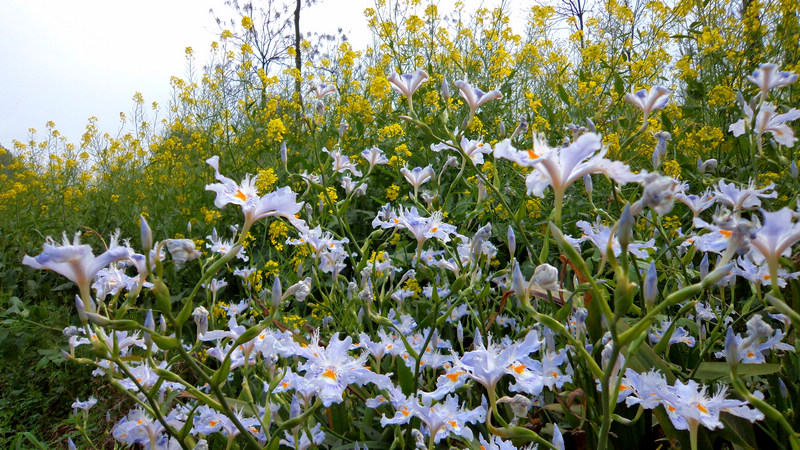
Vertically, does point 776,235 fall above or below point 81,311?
above

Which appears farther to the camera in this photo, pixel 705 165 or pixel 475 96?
pixel 705 165

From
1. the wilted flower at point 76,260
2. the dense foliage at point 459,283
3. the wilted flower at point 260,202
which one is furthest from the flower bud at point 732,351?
the wilted flower at point 76,260

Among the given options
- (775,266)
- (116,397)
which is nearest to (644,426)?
(775,266)

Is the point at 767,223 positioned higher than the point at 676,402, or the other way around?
the point at 767,223

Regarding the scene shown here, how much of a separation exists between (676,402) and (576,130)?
995mm

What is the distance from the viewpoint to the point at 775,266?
78 centimetres

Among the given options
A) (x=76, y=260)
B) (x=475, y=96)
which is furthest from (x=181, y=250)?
(x=475, y=96)

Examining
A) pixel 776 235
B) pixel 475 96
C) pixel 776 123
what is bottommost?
pixel 776 235

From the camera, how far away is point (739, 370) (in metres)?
1.41

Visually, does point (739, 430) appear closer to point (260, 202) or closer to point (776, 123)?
point (776, 123)

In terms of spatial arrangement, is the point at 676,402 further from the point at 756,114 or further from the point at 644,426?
the point at 756,114

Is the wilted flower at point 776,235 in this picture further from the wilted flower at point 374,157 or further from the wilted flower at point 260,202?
the wilted flower at point 374,157

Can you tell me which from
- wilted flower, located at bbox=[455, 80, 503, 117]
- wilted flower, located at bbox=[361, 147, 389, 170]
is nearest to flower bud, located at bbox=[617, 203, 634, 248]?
wilted flower, located at bbox=[455, 80, 503, 117]

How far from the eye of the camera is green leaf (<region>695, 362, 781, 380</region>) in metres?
1.38
